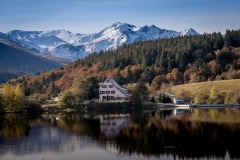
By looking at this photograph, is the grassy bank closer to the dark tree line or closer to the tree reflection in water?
the dark tree line

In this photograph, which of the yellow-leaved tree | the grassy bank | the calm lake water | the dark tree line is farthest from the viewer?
the dark tree line

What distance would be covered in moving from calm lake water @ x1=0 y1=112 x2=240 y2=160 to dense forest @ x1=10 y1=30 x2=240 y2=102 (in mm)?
65726

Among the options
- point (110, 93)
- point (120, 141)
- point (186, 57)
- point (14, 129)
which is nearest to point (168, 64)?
point (186, 57)

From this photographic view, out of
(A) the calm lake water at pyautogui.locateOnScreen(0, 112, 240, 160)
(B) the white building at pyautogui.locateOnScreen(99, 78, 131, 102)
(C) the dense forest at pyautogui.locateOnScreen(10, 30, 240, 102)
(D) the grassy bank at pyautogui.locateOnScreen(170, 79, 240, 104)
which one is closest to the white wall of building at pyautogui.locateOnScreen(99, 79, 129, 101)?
(B) the white building at pyautogui.locateOnScreen(99, 78, 131, 102)

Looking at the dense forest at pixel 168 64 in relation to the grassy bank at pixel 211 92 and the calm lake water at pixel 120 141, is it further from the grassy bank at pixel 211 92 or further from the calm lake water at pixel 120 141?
the calm lake water at pixel 120 141

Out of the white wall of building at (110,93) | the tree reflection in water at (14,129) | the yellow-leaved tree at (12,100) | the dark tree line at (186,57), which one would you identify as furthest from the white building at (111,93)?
the tree reflection in water at (14,129)

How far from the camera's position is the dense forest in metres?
141

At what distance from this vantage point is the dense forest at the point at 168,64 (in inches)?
5536

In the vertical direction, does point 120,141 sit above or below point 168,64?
below

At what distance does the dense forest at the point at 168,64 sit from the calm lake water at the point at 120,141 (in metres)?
65.7

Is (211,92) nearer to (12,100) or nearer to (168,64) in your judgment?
(168,64)

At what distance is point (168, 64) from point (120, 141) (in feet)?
346

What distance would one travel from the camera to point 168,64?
15162cm

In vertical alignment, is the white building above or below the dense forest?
below
